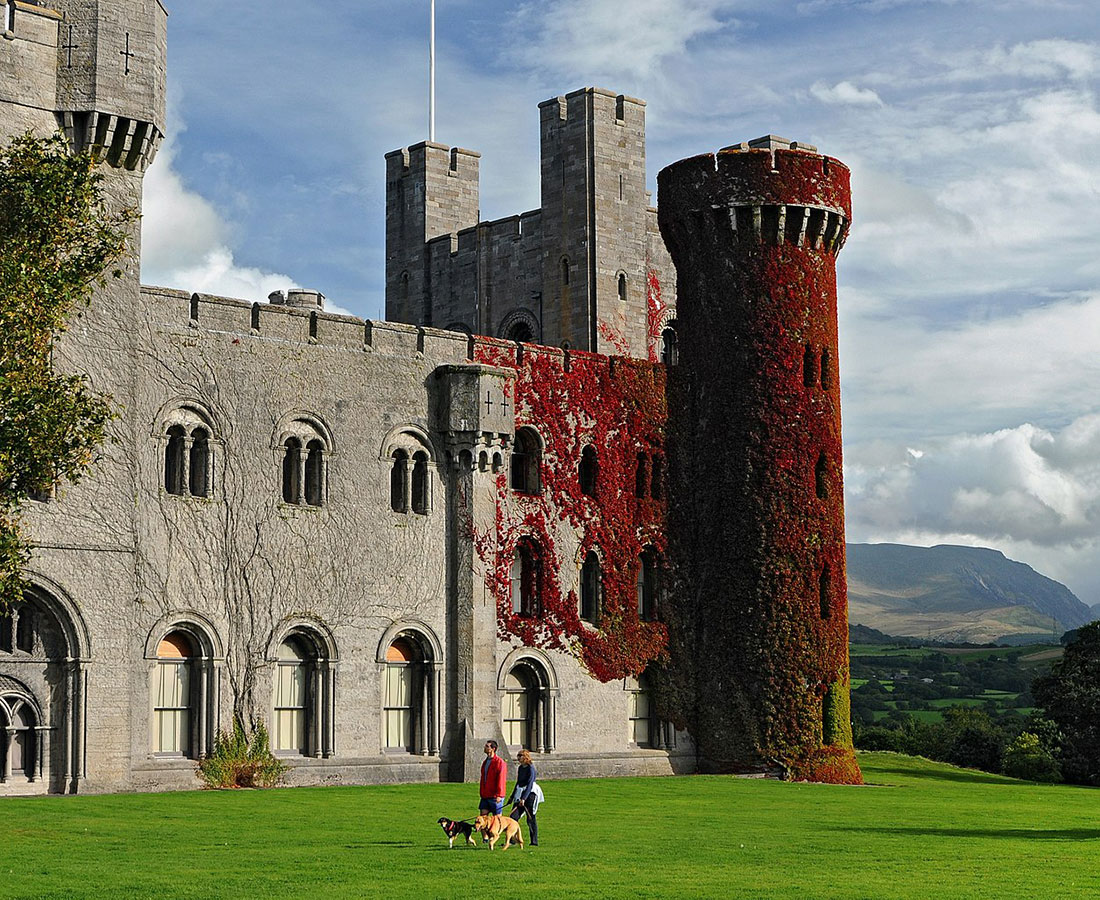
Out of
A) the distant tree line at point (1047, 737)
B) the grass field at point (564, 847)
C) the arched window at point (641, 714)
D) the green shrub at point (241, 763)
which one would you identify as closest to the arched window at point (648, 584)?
the arched window at point (641, 714)

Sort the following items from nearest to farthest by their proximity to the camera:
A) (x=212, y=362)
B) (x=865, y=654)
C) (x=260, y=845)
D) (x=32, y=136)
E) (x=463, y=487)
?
1. (x=260, y=845)
2. (x=32, y=136)
3. (x=212, y=362)
4. (x=463, y=487)
5. (x=865, y=654)

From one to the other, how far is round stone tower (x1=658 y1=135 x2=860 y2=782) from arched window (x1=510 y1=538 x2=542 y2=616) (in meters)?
4.90

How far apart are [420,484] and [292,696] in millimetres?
6777

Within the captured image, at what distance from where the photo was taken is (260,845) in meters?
27.8

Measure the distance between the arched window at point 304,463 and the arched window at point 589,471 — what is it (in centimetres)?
879

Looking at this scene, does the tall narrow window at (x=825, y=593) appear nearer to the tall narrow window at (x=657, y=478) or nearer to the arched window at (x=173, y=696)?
the tall narrow window at (x=657, y=478)

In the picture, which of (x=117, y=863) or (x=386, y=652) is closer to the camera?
(x=117, y=863)

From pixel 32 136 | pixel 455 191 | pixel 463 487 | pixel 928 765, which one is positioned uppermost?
pixel 455 191

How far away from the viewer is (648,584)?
50688 millimetres

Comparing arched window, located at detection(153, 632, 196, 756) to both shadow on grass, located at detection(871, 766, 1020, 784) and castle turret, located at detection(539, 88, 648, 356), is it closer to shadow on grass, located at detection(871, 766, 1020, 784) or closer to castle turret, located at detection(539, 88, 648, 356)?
castle turret, located at detection(539, 88, 648, 356)

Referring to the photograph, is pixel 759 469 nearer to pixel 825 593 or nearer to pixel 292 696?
pixel 825 593

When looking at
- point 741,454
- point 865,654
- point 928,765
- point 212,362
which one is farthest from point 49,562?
point 865,654

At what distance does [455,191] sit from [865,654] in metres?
149

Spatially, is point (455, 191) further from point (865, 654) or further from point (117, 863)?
point (865, 654)
